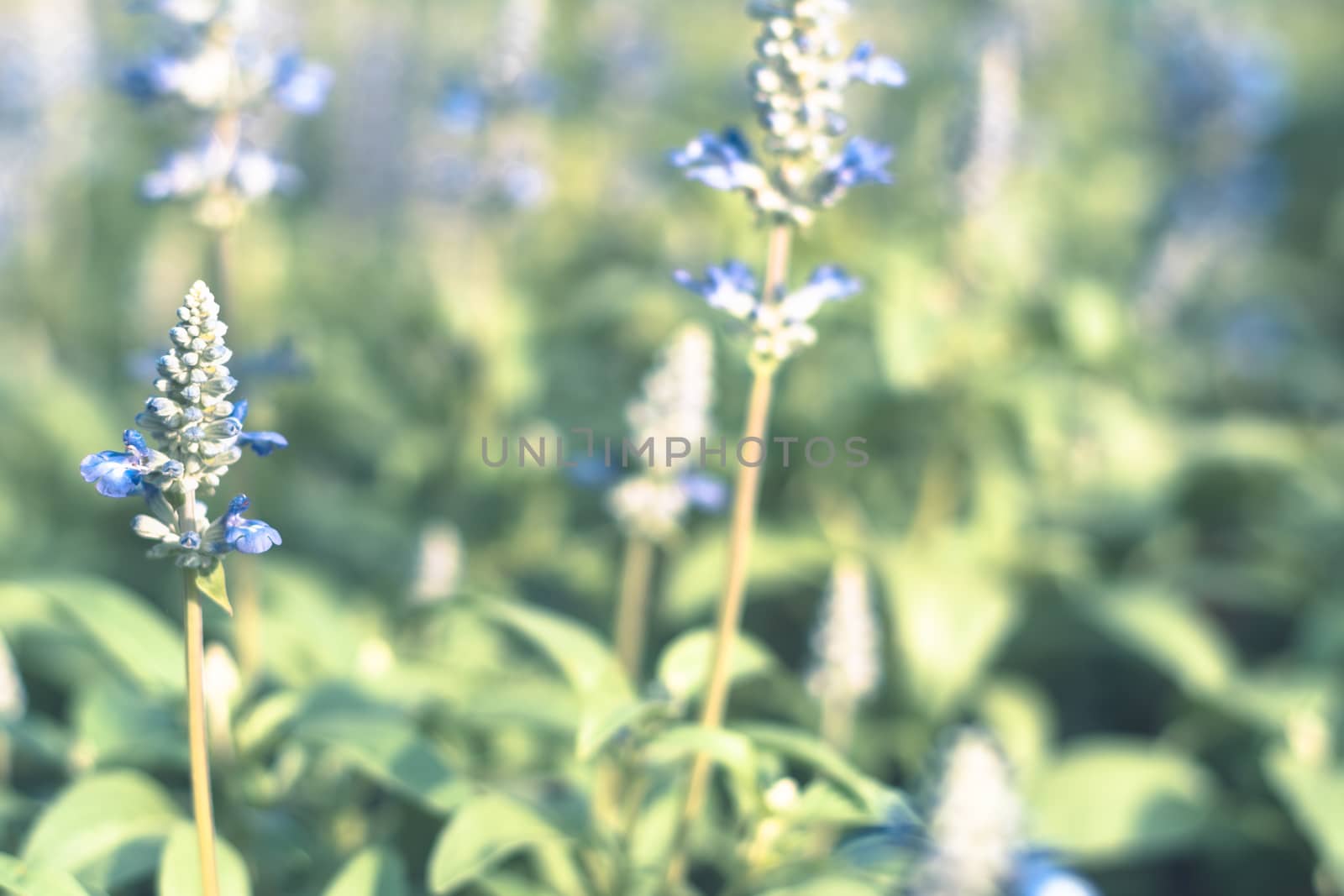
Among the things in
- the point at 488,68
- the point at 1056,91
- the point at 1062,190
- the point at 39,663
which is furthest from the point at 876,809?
the point at 1056,91

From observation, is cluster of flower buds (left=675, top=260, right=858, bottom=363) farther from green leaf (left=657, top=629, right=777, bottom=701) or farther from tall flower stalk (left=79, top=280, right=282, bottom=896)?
tall flower stalk (left=79, top=280, right=282, bottom=896)

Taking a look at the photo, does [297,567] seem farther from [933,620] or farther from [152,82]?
[933,620]

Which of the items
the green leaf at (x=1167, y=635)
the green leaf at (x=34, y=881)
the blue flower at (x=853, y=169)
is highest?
the blue flower at (x=853, y=169)

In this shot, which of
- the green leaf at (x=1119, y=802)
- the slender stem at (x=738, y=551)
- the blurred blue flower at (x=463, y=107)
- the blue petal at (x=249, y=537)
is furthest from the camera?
the blurred blue flower at (x=463, y=107)

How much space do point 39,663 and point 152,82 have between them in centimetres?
260

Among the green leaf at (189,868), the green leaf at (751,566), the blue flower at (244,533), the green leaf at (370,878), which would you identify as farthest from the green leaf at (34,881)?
the green leaf at (751,566)

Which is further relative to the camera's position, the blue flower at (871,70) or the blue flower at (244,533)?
the blue flower at (871,70)

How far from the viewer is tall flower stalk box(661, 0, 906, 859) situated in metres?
3.14

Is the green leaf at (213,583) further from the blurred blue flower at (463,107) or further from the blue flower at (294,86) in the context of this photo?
the blurred blue flower at (463,107)

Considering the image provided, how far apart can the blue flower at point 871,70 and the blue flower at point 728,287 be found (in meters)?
0.57

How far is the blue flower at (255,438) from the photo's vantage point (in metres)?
2.55

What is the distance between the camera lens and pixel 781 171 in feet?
10.7

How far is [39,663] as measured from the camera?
5391 millimetres

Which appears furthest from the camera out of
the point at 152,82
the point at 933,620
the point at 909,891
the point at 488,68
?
the point at 488,68
